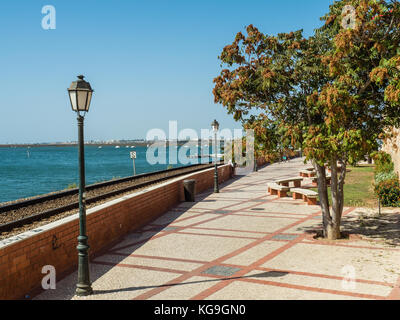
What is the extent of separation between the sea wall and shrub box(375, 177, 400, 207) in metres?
9.14

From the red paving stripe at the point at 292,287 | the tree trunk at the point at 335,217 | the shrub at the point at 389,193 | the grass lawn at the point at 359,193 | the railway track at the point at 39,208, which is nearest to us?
the red paving stripe at the point at 292,287

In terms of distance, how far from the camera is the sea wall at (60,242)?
694cm

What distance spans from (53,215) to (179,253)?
552 cm

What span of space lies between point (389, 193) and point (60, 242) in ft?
40.9

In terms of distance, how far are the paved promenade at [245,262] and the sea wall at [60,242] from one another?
374mm

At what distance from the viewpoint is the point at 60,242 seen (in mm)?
8477

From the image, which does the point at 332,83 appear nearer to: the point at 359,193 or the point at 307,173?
the point at 359,193

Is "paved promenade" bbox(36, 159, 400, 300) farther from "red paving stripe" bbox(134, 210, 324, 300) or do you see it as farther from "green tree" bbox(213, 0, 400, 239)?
"green tree" bbox(213, 0, 400, 239)

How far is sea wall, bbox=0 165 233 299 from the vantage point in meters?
6.94
